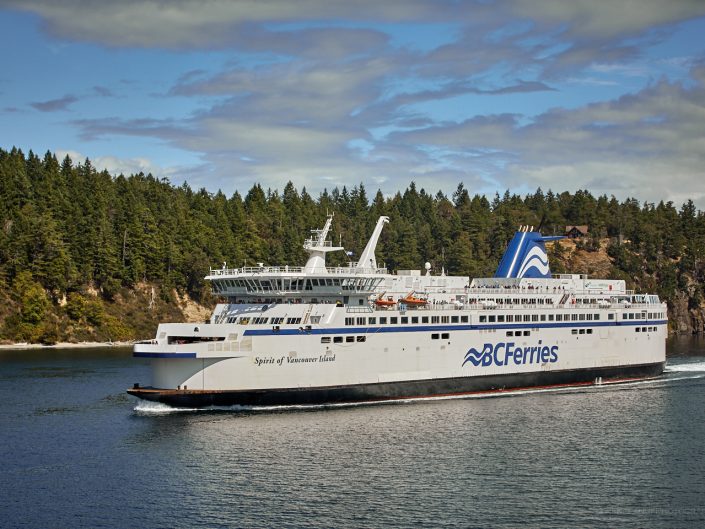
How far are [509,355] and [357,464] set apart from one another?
22.6m

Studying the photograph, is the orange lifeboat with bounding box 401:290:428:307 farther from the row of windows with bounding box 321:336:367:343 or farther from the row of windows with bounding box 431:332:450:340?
the row of windows with bounding box 321:336:367:343

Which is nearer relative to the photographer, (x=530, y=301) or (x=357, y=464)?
(x=357, y=464)

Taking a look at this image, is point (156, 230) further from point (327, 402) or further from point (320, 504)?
point (320, 504)

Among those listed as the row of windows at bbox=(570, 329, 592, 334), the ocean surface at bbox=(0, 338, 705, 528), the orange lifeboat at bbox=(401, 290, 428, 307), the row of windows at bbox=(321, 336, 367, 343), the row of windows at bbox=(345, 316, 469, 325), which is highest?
the orange lifeboat at bbox=(401, 290, 428, 307)

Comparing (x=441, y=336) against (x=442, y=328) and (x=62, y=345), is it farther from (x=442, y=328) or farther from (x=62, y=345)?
(x=62, y=345)

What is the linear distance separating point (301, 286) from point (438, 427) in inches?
481

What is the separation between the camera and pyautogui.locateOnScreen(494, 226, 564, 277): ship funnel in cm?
6775

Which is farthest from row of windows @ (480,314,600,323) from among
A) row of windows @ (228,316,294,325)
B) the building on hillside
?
the building on hillside

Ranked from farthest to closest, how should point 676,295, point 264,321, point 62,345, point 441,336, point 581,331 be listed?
1. point 676,295
2. point 62,345
3. point 581,331
4. point 441,336
5. point 264,321

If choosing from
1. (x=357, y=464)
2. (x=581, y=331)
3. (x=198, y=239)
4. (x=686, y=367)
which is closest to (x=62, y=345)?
(x=198, y=239)

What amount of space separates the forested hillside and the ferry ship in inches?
2113

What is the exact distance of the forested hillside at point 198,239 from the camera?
341 ft

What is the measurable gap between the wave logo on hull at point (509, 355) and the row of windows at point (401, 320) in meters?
2.33

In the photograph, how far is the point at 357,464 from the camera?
39.2 m
